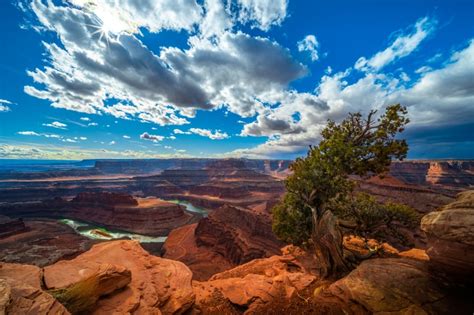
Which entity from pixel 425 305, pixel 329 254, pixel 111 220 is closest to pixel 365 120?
pixel 329 254

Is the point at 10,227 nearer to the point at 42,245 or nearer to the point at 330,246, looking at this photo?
the point at 42,245

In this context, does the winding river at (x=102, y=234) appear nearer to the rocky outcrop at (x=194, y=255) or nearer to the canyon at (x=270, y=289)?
the rocky outcrop at (x=194, y=255)

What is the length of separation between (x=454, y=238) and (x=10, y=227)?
96123 millimetres

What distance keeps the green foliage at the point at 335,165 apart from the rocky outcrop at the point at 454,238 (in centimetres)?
506

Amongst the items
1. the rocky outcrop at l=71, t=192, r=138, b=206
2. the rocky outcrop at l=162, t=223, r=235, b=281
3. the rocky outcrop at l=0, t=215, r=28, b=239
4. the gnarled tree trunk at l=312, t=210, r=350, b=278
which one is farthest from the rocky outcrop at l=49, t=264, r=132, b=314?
the rocky outcrop at l=71, t=192, r=138, b=206

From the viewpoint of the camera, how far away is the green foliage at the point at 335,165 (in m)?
13.2

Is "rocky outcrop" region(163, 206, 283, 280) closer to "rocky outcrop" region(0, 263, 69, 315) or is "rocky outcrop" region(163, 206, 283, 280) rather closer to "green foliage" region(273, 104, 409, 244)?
"green foliage" region(273, 104, 409, 244)

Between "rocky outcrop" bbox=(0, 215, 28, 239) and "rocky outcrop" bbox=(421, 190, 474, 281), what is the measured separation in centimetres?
9252

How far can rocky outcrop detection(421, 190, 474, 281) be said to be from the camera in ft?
24.5

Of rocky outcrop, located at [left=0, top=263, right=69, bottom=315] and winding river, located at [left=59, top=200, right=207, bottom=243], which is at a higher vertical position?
rocky outcrop, located at [left=0, top=263, right=69, bottom=315]

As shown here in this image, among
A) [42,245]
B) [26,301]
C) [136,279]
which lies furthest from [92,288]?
[42,245]

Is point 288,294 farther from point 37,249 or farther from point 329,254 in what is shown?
point 37,249

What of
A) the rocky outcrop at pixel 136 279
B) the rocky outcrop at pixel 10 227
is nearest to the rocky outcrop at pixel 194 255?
the rocky outcrop at pixel 136 279

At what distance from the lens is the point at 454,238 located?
25.4 feet
